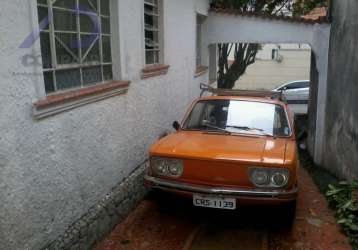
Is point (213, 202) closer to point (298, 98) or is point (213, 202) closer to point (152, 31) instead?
point (152, 31)

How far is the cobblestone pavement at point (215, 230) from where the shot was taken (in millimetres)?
4523

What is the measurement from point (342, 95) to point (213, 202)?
3.92 metres

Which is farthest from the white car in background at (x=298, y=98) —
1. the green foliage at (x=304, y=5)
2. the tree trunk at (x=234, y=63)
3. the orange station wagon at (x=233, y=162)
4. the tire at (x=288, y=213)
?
the tire at (x=288, y=213)

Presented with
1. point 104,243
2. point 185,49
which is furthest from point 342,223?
point 185,49

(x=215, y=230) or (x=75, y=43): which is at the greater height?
(x=75, y=43)

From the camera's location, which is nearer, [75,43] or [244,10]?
[75,43]

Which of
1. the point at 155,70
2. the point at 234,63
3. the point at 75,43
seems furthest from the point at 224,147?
the point at 234,63

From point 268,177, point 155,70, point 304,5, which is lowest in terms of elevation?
point 268,177

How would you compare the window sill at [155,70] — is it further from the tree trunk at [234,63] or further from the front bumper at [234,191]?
the tree trunk at [234,63]

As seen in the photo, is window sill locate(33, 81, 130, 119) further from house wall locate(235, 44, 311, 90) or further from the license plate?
house wall locate(235, 44, 311, 90)

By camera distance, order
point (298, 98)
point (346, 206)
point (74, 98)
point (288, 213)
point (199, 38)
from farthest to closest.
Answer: point (298, 98) < point (199, 38) < point (346, 206) < point (288, 213) < point (74, 98)

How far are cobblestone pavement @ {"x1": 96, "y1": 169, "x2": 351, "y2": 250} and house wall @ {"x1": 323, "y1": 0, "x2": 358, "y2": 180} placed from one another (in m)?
1.32

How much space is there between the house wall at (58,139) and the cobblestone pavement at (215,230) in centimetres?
63

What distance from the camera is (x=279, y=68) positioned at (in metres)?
25.0
